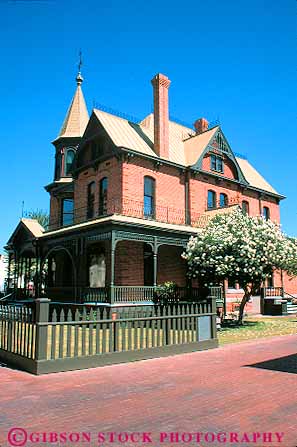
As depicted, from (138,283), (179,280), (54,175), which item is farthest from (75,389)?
(54,175)

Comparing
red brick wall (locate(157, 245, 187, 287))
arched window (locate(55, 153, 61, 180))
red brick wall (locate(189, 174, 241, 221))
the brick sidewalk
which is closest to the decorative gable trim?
red brick wall (locate(189, 174, 241, 221))

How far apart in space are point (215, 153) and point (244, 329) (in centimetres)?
1336

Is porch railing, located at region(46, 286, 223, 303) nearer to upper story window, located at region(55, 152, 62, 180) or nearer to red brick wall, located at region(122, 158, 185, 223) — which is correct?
red brick wall, located at region(122, 158, 185, 223)

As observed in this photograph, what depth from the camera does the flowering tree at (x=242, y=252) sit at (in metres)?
17.0

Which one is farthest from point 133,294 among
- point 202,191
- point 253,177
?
point 253,177

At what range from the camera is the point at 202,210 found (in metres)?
24.7

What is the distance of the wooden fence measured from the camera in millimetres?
7961

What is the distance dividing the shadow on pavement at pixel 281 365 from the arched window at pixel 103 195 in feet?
48.0

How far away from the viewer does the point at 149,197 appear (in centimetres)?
2241

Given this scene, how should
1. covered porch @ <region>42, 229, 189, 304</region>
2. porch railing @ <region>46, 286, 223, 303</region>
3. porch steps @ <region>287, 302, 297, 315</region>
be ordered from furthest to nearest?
porch steps @ <region>287, 302, 297, 315</region>, covered porch @ <region>42, 229, 189, 304</region>, porch railing @ <region>46, 286, 223, 303</region>

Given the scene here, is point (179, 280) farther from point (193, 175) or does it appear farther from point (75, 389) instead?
point (75, 389)

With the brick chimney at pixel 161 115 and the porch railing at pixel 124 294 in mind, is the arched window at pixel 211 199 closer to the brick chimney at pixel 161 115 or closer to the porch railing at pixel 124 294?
the brick chimney at pixel 161 115

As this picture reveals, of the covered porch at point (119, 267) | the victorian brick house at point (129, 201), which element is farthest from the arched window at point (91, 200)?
the covered porch at point (119, 267)

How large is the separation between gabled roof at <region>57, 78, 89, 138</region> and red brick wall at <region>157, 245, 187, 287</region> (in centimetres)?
1136
